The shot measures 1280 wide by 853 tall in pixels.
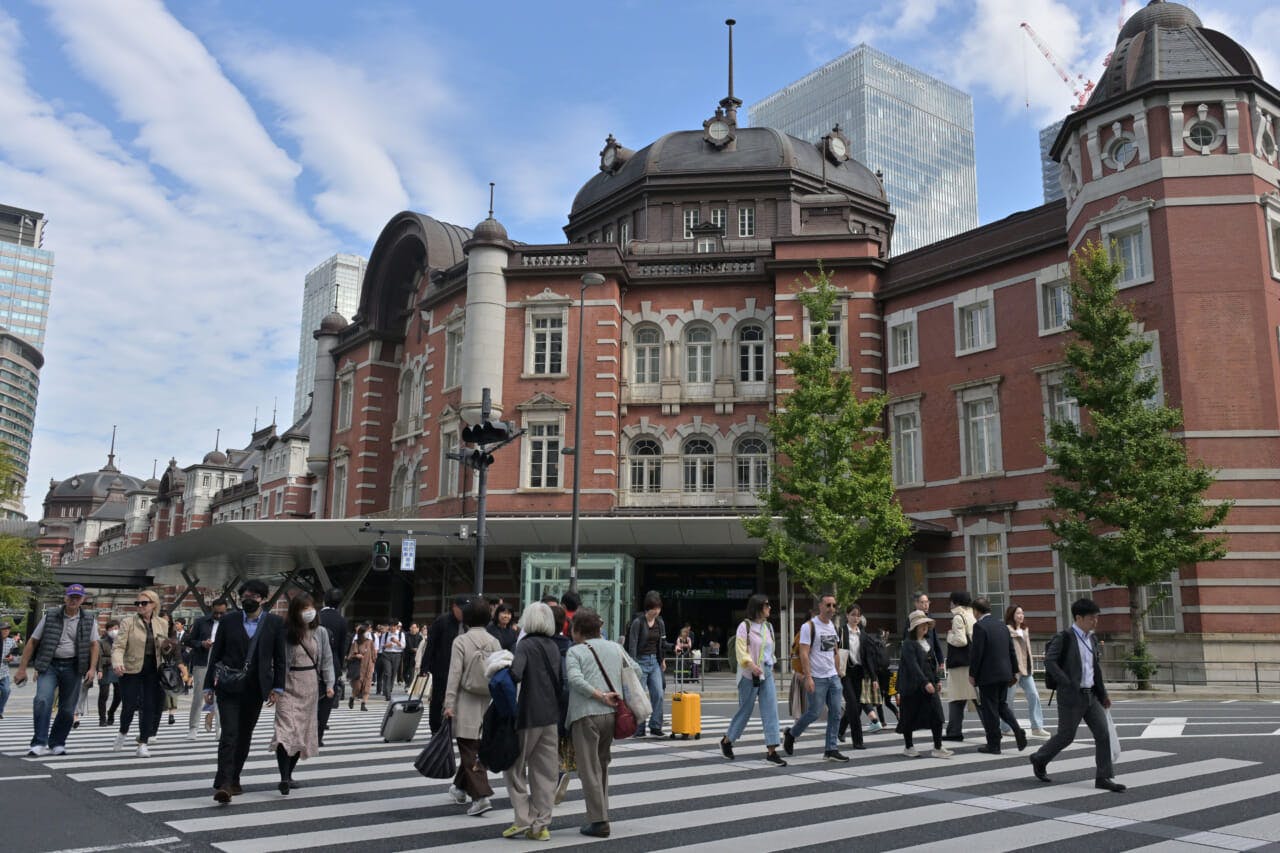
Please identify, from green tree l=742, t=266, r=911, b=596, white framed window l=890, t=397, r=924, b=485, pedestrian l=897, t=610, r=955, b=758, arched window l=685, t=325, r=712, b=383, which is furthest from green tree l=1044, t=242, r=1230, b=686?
arched window l=685, t=325, r=712, b=383

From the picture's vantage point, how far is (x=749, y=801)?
8.14 meters

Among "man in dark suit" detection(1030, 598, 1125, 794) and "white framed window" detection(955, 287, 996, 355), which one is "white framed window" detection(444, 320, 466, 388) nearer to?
"white framed window" detection(955, 287, 996, 355)

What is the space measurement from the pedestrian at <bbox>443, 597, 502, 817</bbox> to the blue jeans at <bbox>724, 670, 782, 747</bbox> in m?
3.44

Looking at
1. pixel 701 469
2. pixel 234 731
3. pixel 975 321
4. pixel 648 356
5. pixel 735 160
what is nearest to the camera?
pixel 234 731

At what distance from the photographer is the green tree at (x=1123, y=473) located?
2048 cm

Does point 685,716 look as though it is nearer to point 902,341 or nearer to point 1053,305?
point 1053,305

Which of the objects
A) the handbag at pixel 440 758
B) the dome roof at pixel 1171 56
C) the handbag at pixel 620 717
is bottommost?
the handbag at pixel 440 758

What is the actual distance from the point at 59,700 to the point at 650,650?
6366 mm

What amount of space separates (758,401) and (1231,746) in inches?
824

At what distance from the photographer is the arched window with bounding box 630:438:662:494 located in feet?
104

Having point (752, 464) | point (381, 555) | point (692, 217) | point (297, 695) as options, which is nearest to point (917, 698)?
point (297, 695)

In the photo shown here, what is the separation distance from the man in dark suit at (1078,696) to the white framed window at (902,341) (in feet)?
70.8

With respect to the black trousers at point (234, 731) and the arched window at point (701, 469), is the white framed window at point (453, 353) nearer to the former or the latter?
the arched window at point (701, 469)

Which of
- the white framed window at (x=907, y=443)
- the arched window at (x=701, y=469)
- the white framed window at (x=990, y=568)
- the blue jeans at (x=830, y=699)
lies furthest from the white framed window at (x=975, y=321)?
the blue jeans at (x=830, y=699)
